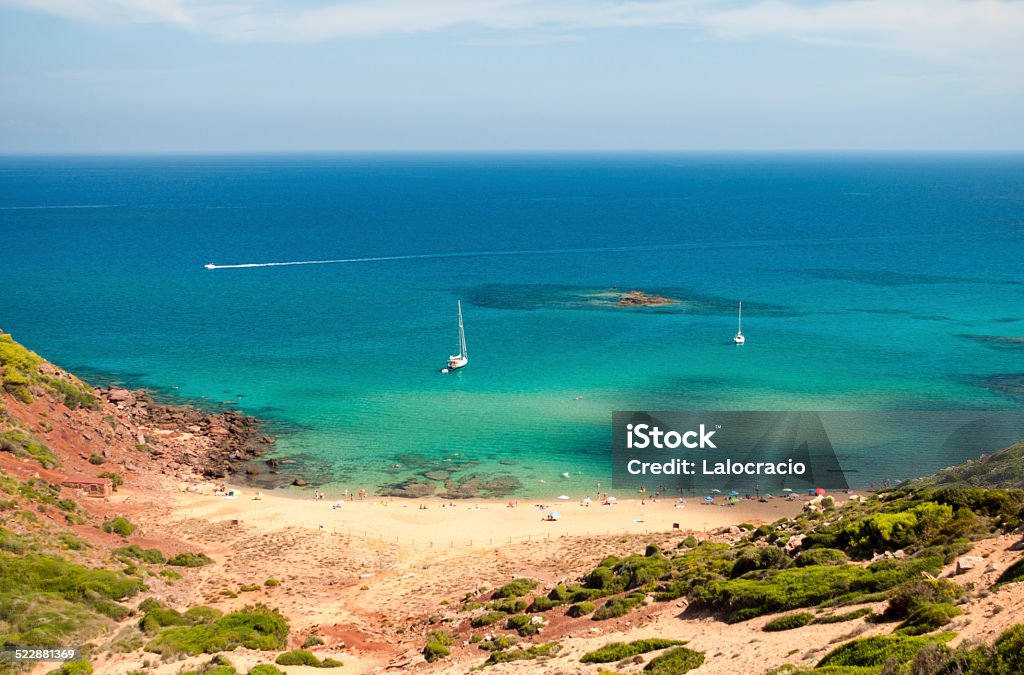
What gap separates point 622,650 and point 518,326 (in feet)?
172

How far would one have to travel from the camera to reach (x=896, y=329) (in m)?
68.6

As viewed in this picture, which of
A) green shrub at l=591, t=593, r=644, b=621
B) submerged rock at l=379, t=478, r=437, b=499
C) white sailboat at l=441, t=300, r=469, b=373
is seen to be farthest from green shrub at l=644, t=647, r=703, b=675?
white sailboat at l=441, t=300, r=469, b=373

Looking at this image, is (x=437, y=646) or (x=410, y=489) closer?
(x=437, y=646)

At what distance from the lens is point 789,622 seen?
64.2ft

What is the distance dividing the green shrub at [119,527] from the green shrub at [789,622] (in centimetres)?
2369

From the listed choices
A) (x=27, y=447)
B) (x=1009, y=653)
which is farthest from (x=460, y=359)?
(x=1009, y=653)

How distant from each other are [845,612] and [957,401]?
121ft

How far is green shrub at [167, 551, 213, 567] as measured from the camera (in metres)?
30.9

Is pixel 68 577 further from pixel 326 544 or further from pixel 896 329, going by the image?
pixel 896 329

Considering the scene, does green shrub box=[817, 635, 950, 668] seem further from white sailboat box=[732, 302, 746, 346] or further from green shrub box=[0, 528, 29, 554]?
white sailboat box=[732, 302, 746, 346]

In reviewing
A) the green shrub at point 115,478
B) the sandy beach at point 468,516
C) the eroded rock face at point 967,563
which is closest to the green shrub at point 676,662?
the eroded rock face at point 967,563

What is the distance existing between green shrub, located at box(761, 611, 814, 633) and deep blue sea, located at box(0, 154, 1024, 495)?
22.4 metres

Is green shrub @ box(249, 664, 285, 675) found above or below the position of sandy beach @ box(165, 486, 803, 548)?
below

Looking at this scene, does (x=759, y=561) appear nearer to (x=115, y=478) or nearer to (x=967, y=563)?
(x=967, y=563)
